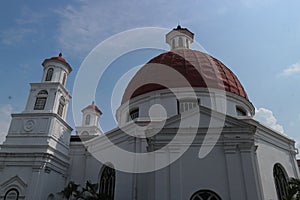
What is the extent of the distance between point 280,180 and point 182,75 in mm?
9102

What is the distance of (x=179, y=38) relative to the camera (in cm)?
2858

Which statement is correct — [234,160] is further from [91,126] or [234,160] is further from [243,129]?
[91,126]

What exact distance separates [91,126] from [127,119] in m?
16.8

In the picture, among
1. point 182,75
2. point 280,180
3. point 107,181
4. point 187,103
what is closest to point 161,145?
point 187,103

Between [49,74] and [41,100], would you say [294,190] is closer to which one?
[41,100]

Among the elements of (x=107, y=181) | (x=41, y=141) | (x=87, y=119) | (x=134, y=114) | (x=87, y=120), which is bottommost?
(x=107, y=181)

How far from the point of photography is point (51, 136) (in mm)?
17984

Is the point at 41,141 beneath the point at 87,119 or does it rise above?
beneath

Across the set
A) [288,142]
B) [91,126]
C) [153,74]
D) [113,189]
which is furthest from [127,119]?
[91,126]

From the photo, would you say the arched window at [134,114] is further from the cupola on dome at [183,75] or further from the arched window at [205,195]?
the arched window at [205,195]

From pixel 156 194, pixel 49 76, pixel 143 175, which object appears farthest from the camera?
pixel 49 76

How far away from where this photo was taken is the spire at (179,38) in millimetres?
28297

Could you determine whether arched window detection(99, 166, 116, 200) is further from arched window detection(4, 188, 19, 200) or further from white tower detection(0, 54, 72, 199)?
arched window detection(4, 188, 19, 200)

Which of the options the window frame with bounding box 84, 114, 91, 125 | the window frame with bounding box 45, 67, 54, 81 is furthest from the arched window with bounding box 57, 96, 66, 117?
the window frame with bounding box 84, 114, 91, 125
